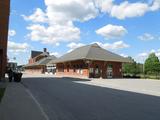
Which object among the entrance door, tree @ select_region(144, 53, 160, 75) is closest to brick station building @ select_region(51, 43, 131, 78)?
the entrance door

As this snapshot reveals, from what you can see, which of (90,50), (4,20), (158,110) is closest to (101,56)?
(90,50)

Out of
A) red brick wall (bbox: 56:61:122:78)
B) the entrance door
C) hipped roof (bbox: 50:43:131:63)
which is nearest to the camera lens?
hipped roof (bbox: 50:43:131:63)

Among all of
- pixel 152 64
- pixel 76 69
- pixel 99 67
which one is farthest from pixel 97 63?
pixel 152 64

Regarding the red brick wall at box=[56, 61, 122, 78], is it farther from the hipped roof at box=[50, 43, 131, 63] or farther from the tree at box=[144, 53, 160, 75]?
the tree at box=[144, 53, 160, 75]

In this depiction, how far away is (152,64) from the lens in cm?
8462

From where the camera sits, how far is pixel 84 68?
5091 centimetres

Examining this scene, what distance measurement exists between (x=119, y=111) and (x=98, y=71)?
130 ft

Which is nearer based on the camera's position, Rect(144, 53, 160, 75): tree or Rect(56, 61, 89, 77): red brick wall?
Rect(56, 61, 89, 77): red brick wall

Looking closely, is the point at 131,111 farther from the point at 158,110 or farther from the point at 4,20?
the point at 4,20

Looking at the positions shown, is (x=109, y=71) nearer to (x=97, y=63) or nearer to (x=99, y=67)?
(x=99, y=67)

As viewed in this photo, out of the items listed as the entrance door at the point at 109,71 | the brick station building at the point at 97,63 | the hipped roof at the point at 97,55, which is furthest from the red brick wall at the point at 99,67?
the hipped roof at the point at 97,55

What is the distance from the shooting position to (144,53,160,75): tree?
8304 cm

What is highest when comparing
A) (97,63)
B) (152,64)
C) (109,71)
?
(152,64)

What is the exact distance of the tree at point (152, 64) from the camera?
272ft
